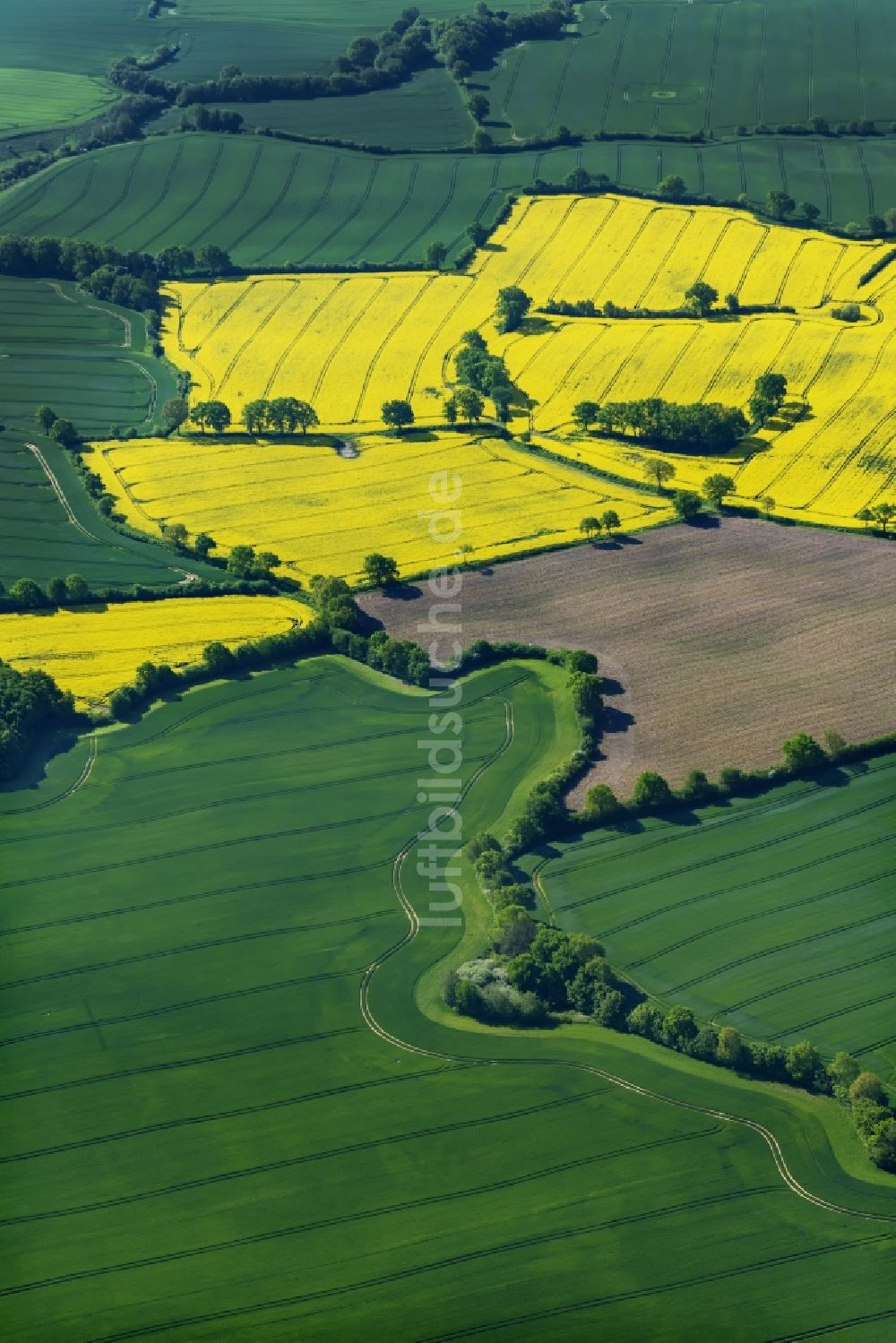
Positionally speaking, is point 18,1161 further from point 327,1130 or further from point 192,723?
point 192,723

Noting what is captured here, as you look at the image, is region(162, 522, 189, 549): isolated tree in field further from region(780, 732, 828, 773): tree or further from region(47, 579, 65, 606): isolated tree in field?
region(780, 732, 828, 773): tree

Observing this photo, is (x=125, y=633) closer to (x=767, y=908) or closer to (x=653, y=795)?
(x=653, y=795)

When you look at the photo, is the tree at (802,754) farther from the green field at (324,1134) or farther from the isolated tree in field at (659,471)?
the isolated tree in field at (659,471)

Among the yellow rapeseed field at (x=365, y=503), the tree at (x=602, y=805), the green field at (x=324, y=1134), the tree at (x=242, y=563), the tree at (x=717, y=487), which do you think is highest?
the tree at (x=717, y=487)

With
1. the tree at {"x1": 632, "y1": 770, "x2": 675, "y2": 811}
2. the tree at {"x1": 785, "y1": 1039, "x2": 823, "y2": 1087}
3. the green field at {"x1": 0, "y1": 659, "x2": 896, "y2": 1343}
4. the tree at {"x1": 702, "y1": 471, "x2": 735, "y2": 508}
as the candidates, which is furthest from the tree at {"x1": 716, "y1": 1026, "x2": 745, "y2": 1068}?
the tree at {"x1": 702, "y1": 471, "x2": 735, "y2": 508}

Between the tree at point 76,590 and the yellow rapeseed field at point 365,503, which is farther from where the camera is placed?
the yellow rapeseed field at point 365,503

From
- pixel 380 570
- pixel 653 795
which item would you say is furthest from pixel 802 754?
pixel 380 570

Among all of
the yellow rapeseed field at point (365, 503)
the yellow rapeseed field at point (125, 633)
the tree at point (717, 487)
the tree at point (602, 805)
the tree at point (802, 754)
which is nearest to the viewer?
the tree at point (602, 805)

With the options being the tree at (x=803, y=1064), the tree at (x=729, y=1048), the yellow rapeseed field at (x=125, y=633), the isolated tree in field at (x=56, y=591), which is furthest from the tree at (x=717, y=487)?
the tree at (x=803, y=1064)
